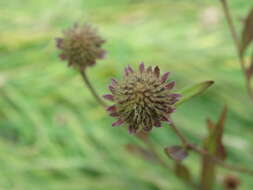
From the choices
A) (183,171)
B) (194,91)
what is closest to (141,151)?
(183,171)

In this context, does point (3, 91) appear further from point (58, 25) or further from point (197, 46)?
point (197, 46)

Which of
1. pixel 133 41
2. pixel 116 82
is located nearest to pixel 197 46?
pixel 133 41

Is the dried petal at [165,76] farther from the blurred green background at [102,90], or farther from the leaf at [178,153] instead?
the blurred green background at [102,90]

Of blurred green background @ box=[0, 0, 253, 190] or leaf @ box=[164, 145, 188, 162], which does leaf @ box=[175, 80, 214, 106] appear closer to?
leaf @ box=[164, 145, 188, 162]

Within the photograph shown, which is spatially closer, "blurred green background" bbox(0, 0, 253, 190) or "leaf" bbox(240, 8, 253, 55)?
"leaf" bbox(240, 8, 253, 55)

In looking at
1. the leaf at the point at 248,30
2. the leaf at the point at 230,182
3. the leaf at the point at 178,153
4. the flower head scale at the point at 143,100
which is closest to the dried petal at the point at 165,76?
the flower head scale at the point at 143,100

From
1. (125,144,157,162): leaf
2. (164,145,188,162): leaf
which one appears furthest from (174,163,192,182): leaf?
(164,145,188,162): leaf

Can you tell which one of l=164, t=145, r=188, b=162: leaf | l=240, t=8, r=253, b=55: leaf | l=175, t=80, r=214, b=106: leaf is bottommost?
l=164, t=145, r=188, b=162: leaf
